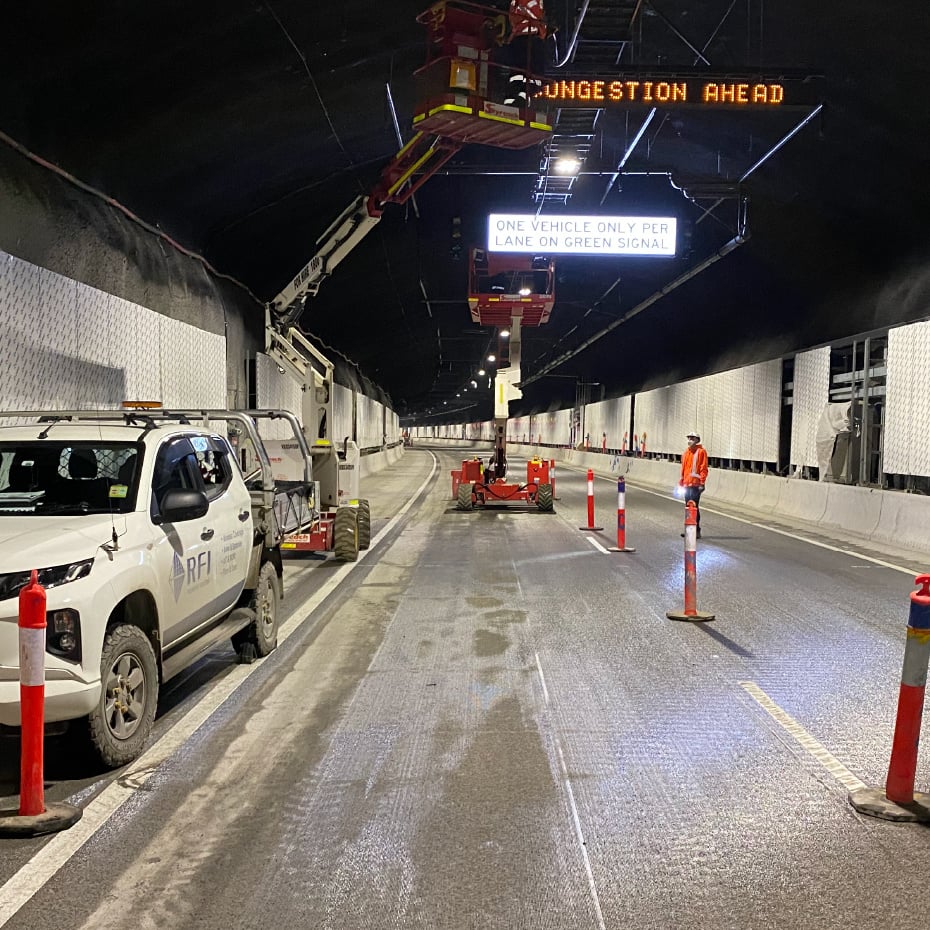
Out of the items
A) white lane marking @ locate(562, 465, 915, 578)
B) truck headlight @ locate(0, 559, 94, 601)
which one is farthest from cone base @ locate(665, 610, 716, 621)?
truck headlight @ locate(0, 559, 94, 601)

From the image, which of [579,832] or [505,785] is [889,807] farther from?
[505,785]

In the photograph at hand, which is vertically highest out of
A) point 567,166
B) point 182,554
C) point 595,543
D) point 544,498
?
point 567,166

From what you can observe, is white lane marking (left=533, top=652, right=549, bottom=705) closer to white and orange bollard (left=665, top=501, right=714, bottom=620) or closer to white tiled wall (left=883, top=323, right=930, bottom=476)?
white and orange bollard (left=665, top=501, right=714, bottom=620)

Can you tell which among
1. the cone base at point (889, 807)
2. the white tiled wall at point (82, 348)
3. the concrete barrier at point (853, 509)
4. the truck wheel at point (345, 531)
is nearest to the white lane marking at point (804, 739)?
the cone base at point (889, 807)

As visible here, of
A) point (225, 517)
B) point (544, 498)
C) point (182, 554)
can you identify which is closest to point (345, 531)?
point (225, 517)

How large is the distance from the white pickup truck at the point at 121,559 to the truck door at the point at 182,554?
0.04 feet

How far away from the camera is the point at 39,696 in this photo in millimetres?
4387

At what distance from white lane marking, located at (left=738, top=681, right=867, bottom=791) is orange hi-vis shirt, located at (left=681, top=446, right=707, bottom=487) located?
10.1 meters

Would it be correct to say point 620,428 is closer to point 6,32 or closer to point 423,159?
point 423,159

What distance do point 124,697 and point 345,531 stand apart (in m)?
8.60

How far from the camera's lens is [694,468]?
16.9m

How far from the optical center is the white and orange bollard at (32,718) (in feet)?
14.1

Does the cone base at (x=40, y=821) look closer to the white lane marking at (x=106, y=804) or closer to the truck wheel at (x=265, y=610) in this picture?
the white lane marking at (x=106, y=804)

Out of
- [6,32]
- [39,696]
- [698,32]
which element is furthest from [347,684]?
[698,32]
